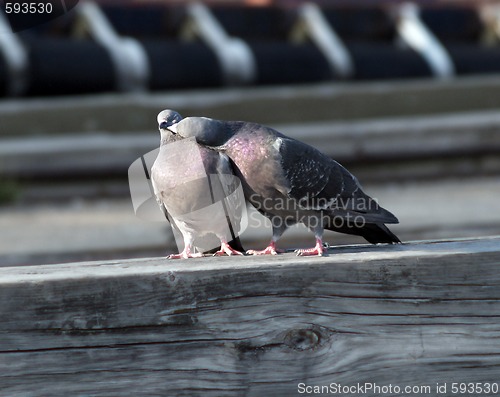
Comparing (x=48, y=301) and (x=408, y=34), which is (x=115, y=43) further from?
(x=48, y=301)

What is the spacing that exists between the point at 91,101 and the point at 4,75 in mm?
1000

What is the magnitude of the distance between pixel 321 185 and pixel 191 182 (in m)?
0.40

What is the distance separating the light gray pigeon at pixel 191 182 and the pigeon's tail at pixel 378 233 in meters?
0.39

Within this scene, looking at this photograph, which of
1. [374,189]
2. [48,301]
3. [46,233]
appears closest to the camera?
[48,301]

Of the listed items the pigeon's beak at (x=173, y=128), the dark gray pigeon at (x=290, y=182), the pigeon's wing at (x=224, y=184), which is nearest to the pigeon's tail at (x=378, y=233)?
the dark gray pigeon at (x=290, y=182)

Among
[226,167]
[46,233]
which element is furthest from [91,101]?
[226,167]

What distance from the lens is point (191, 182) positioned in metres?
2.21

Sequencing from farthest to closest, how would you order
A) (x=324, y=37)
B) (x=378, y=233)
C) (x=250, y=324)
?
1. (x=324, y=37)
2. (x=378, y=233)
3. (x=250, y=324)

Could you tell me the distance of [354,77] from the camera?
32.5 ft

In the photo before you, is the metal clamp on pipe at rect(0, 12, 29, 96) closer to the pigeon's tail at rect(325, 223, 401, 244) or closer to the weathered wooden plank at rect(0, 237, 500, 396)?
the pigeon's tail at rect(325, 223, 401, 244)

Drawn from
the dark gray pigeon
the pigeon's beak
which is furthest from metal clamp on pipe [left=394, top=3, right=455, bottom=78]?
the pigeon's beak

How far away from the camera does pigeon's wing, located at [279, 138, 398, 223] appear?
2316 millimetres

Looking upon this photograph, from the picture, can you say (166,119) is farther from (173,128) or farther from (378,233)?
(378,233)

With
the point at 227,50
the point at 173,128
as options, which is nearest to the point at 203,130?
the point at 173,128
